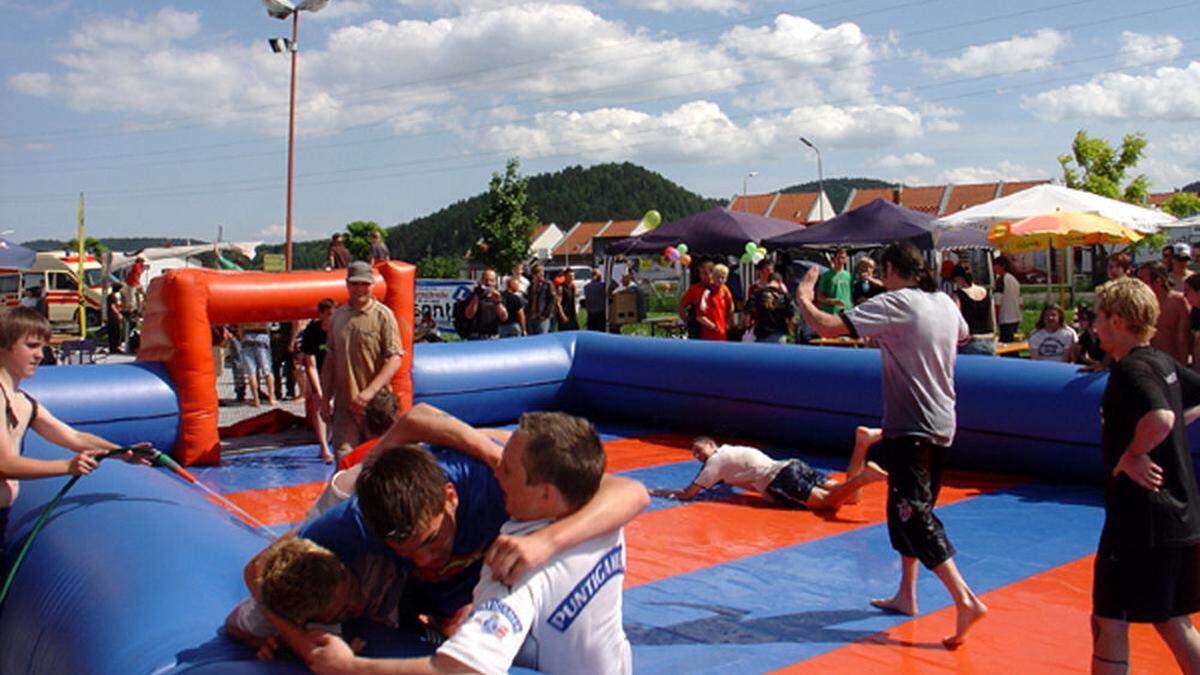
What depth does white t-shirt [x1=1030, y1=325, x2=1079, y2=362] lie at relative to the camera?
886cm

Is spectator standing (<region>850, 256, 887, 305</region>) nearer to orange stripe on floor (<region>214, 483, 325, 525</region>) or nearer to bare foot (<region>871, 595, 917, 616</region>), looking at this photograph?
orange stripe on floor (<region>214, 483, 325, 525</region>)

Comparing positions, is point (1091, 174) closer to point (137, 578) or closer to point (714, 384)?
point (714, 384)

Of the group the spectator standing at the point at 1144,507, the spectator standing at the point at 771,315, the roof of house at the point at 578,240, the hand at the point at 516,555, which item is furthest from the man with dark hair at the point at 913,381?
the roof of house at the point at 578,240

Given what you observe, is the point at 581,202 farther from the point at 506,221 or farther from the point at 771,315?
the point at 771,315

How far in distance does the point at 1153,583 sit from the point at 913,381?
1325mm

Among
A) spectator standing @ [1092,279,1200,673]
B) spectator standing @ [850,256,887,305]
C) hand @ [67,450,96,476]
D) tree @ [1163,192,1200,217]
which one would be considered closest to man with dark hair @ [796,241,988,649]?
spectator standing @ [1092,279,1200,673]

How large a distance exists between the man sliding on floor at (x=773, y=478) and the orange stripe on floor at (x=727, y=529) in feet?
0.26

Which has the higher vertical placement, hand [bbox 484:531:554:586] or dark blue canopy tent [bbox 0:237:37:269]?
dark blue canopy tent [bbox 0:237:37:269]

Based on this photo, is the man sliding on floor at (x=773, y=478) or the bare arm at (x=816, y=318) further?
the man sliding on floor at (x=773, y=478)

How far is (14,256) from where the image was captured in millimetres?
17609

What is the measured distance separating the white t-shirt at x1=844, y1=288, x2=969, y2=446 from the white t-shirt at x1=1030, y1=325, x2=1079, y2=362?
5.11 meters

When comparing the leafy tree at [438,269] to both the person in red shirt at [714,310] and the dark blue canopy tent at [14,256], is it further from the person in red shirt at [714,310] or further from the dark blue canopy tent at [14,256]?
the person in red shirt at [714,310]

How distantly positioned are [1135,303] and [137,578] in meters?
2.92

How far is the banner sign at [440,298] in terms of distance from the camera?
52.4 feet
